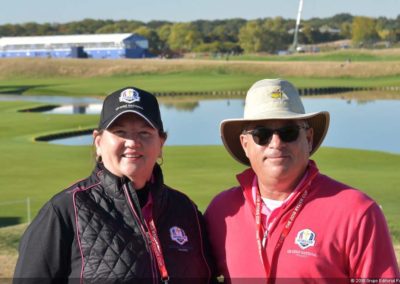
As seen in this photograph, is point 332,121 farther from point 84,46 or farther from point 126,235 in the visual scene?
point 84,46

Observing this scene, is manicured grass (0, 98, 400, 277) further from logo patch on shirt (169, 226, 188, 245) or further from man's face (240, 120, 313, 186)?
man's face (240, 120, 313, 186)

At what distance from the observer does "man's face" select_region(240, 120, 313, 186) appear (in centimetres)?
441

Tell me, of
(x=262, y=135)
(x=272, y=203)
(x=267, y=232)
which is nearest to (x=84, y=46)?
(x=262, y=135)

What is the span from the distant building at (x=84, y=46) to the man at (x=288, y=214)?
465 ft

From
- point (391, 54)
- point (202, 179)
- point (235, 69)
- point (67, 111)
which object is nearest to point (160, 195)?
point (202, 179)

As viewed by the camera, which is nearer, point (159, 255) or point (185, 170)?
point (159, 255)

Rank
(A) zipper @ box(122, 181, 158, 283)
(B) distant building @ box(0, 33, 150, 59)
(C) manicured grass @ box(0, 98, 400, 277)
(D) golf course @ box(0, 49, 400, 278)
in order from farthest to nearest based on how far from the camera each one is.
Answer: (B) distant building @ box(0, 33, 150, 59) → (D) golf course @ box(0, 49, 400, 278) → (C) manicured grass @ box(0, 98, 400, 277) → (A) zipper @ box(122, 181, 158, 283)

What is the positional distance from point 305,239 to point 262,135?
0.65 metres

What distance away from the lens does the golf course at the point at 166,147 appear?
17625mm

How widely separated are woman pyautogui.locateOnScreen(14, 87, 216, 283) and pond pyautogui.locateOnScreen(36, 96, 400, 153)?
25.6 metres

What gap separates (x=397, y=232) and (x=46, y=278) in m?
9.15

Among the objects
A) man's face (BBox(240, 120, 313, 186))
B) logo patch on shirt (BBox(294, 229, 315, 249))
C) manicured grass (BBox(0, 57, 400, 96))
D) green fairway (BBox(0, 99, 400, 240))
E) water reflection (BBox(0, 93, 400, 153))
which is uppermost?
man's face (BBox(240, 120, 313, 186))

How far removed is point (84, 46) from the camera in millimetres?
154000

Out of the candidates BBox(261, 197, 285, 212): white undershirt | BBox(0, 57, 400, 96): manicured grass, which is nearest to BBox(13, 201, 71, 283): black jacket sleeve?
BBox(261, 197, 285, 212): white undershirt
